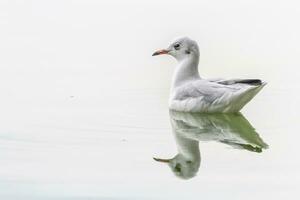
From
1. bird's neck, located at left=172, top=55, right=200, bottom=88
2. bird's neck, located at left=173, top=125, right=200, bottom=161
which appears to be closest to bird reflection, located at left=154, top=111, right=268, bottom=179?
bird's neck, located at left=173, top=125, right=200, bottom=161

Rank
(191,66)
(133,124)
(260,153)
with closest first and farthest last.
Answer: (260,153) → (133,124) → (191,66)

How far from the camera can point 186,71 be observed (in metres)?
12.2

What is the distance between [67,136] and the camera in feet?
32.1

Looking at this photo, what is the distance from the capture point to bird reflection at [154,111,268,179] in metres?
8.71

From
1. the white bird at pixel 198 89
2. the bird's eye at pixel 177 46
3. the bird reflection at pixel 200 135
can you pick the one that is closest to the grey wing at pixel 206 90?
the white bird at pixel 198 89

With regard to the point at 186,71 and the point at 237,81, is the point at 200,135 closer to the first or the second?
the point at 237,81

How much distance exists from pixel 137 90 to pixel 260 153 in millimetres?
3949

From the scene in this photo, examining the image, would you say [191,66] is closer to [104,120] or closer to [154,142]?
[104,120]

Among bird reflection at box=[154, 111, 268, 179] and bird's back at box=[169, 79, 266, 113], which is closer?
bird reflection at box=[154, 111, 268, 179]

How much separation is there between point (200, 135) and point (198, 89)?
1598 mm

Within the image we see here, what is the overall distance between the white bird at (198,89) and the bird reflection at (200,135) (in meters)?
0.12

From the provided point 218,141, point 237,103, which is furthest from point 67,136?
point 237,103

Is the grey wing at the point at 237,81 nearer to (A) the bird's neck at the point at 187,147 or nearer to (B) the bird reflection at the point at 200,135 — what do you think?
(B) the bird reflection at the point at 200,135

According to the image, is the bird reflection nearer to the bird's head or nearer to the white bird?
the white bird
